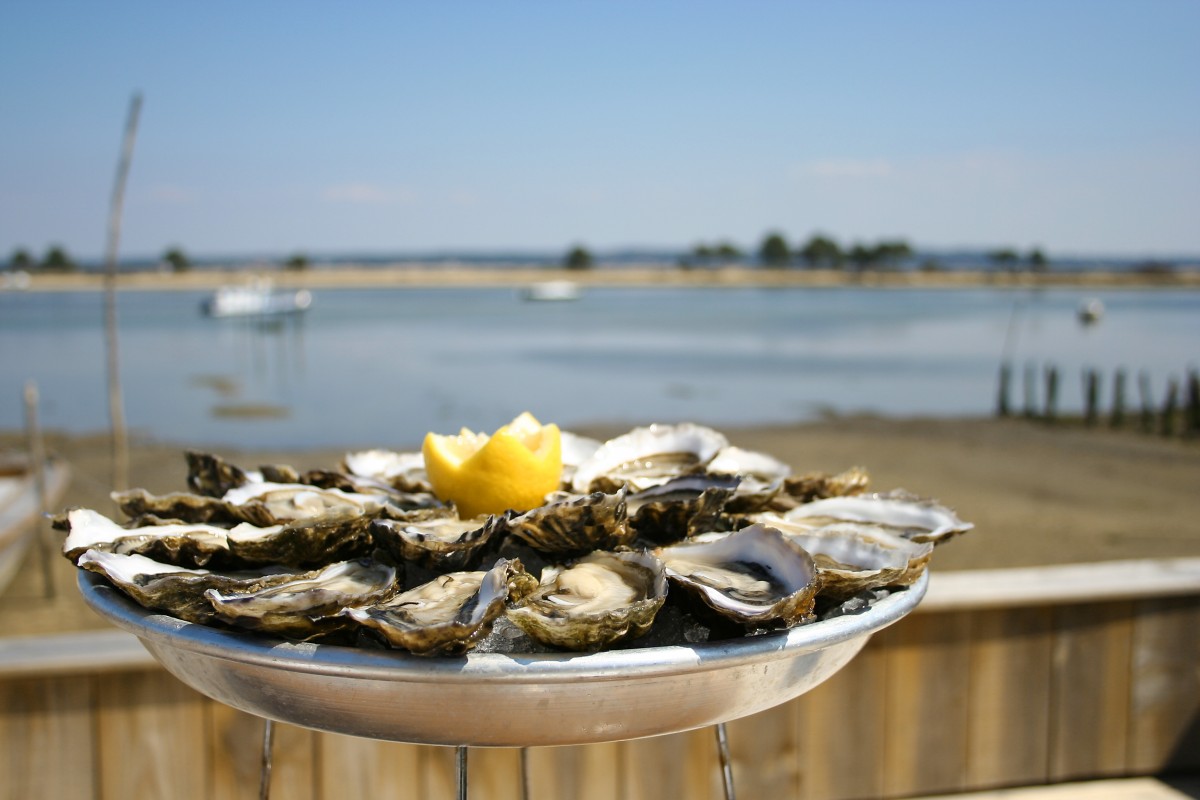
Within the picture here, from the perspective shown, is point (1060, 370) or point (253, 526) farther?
point (1060, 370)

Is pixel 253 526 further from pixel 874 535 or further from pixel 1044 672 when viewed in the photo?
pixel 1044 672

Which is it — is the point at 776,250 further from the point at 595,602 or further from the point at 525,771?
the point at 595,602

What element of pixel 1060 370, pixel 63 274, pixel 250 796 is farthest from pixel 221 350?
pixel 63 274

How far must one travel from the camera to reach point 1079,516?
11516 mm

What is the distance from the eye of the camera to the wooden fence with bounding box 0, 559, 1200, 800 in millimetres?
2326

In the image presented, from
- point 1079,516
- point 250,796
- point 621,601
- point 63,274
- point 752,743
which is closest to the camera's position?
point 621,601

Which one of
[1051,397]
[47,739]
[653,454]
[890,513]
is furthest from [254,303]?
[890,513]

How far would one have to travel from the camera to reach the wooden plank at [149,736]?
7.67 feet

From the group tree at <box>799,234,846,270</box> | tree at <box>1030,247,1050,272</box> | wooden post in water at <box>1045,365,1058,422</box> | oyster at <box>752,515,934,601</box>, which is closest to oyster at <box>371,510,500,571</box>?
oyster at <box>752,515,934,601</box>

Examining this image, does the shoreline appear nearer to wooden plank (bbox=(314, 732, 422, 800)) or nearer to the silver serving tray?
wooden plank (bbox=(314, 732, 422, 800))

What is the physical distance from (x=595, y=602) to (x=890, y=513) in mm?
524

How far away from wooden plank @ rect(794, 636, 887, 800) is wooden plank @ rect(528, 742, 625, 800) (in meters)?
0.54

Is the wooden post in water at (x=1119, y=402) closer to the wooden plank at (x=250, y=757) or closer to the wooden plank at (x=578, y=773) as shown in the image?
the wooden plank at (x=578, y=773)

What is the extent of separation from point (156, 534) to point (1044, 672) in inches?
99.9
